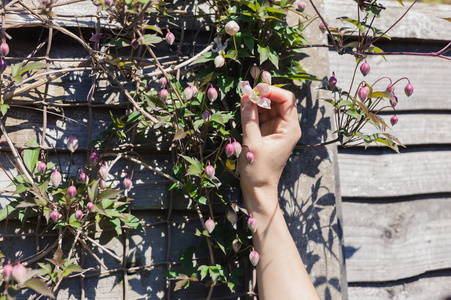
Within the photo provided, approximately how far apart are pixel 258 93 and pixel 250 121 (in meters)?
0.08

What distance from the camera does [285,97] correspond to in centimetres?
122

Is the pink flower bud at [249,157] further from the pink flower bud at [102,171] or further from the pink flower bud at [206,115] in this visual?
the pink flower bud at [102,171]

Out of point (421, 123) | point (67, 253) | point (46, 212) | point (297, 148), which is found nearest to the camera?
point (46, 212)

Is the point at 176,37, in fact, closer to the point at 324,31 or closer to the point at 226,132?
the point at 226,132

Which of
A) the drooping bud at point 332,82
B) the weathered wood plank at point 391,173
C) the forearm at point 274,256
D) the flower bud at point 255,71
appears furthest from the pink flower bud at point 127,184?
the weathered wood plank at point 391,173

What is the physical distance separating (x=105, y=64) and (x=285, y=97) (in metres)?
0.51

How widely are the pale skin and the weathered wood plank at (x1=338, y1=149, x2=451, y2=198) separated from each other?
494 millimetres

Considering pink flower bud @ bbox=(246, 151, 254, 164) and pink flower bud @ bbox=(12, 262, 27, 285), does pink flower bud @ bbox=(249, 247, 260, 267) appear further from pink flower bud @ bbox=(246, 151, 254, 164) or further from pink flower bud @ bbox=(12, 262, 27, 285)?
pink flower bud @ bbox=(12, 262, 27, 285)

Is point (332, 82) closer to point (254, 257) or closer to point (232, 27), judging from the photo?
point (232, 27)

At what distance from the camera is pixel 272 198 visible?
1231 mm

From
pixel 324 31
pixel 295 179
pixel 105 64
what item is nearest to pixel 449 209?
pixel 295 179

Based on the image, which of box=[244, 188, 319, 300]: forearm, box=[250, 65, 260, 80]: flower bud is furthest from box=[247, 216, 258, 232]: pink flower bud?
box=[250, 65, 260, 80]: flower bud

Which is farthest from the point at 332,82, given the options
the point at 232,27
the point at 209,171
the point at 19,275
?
the point at 19,275

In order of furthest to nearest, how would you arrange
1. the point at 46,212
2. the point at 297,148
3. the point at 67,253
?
the point at 297,148, the point at 67,253, the point at 46,212
